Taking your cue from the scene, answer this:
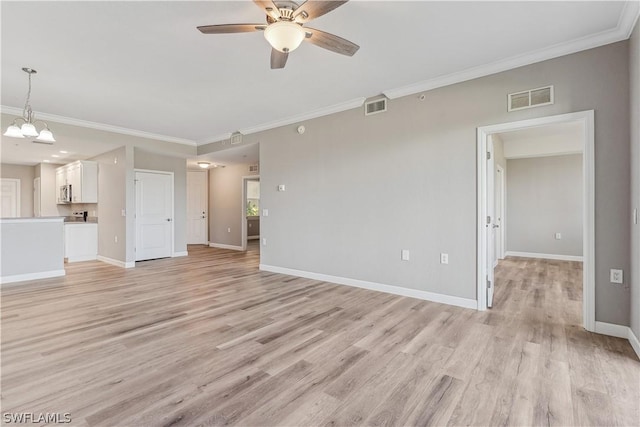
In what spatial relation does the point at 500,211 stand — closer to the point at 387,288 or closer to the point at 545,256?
the point at 545,256

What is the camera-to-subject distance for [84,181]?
6.95 m

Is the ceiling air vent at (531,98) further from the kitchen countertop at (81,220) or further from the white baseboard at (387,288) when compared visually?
the kitchen countertop at (81,220)

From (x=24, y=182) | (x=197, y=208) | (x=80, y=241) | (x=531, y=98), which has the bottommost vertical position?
(x=80, y=241)

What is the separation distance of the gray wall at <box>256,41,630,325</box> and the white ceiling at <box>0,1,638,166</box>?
0.84 ft

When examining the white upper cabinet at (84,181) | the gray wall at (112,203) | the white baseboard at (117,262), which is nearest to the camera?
the white baseboard at (117,262)

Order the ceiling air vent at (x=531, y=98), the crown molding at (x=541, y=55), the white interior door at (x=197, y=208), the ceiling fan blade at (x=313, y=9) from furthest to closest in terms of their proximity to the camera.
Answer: the white interior door at (x=197, y=208) < the ceiling air vent at (x=531, y=98) < the crown molding at (x=541, y=55) < the ceiling fan blade at (x=313, y=9)

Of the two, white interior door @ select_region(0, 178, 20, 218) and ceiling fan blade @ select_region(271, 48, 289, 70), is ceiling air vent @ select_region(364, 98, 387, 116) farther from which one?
white interior door @ select_region(0, 178, 20, 218)

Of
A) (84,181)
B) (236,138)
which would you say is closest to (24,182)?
(84,181)

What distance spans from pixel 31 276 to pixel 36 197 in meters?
5.32

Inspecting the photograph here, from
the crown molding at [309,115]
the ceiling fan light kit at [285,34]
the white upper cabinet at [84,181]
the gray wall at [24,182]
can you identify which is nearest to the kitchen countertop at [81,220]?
the white upper cabinet at [84,181]

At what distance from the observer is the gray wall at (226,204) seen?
8508 millimetres

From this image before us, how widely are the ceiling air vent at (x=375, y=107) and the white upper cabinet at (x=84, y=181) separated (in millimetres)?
6699

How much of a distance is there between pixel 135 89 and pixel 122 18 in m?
1.63

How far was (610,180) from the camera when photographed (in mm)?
2674
